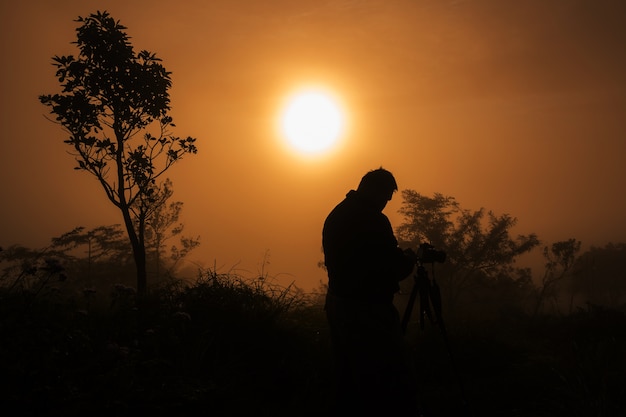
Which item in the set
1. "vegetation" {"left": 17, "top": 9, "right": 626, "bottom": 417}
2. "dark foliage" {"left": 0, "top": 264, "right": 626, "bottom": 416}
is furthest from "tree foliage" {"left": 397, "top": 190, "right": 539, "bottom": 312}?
"dark foliage" {"left": 0, "top": 264, "right": 626, "bottom": 416}

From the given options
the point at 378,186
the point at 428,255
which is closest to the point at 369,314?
the point at 428,255

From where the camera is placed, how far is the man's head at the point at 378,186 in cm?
405

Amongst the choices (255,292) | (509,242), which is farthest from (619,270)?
(255,292)

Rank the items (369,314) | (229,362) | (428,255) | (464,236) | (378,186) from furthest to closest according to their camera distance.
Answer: (464,236)
(229,362)
(428,255)
(378,186)
(369,314)

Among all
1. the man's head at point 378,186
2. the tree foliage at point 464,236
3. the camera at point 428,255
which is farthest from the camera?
the tree foliage at point 464,236

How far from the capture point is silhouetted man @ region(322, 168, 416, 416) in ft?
12.1

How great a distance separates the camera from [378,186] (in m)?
4.07

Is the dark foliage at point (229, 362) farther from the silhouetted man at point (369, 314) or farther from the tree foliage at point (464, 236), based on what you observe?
the tree foliage at point (464, 236)

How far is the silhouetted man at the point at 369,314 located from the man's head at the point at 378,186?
0.43 feet

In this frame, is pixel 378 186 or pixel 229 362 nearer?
pixel 378 186

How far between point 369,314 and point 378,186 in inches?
48.0

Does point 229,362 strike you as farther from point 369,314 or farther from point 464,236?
point 464,236

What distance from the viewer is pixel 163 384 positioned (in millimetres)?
4516

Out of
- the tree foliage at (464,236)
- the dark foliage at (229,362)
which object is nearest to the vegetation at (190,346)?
the dark foliage at (229,362)
